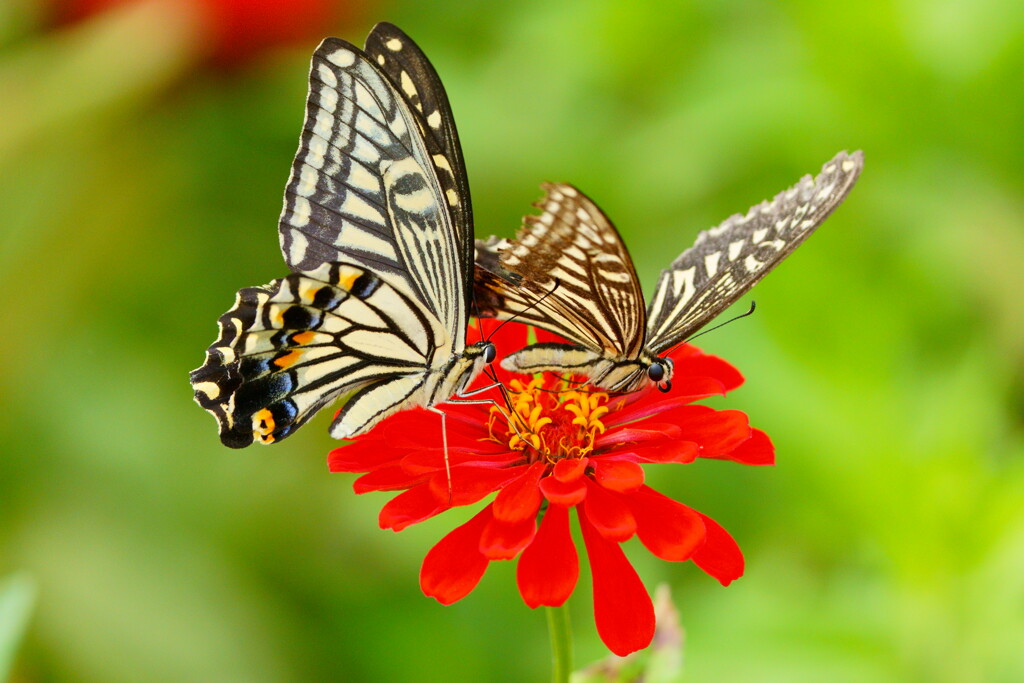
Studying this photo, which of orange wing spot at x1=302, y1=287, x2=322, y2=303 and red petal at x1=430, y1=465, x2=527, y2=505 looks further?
orange wing spot at x1=302, y1=287, x2=322, y2=303

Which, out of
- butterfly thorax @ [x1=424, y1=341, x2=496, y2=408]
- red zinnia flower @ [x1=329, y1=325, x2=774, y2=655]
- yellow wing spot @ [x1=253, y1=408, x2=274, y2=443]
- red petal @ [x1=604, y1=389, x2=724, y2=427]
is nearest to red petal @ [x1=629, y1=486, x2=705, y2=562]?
red zinnia flower @ [x1=329, y1=325, x2=774, y2=655]

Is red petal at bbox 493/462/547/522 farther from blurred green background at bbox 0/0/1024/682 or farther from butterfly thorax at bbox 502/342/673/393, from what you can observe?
blurred green background at bbox 0/0/1024/682

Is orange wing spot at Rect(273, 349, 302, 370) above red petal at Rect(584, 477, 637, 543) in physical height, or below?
above

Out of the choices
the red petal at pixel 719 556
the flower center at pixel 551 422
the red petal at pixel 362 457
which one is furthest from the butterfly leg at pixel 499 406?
the red petal at pixel 719 556

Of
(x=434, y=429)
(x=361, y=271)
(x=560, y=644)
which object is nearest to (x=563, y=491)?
(x=560, y=644)

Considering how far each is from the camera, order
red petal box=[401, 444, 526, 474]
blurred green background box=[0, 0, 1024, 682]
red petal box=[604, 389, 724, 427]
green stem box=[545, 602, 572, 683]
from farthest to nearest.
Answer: blurred green background box=[0, 0, 1024, 682]
red petal box=[604, 389, 724, 427]
red petal box=[401, 444, 526, 474]
green stem box=[545, 602, 572, 683]

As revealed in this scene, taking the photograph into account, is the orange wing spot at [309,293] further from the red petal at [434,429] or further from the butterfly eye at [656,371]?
the butterfly eye at [656,371]

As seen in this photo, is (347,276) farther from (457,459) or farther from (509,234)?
(509,234)
